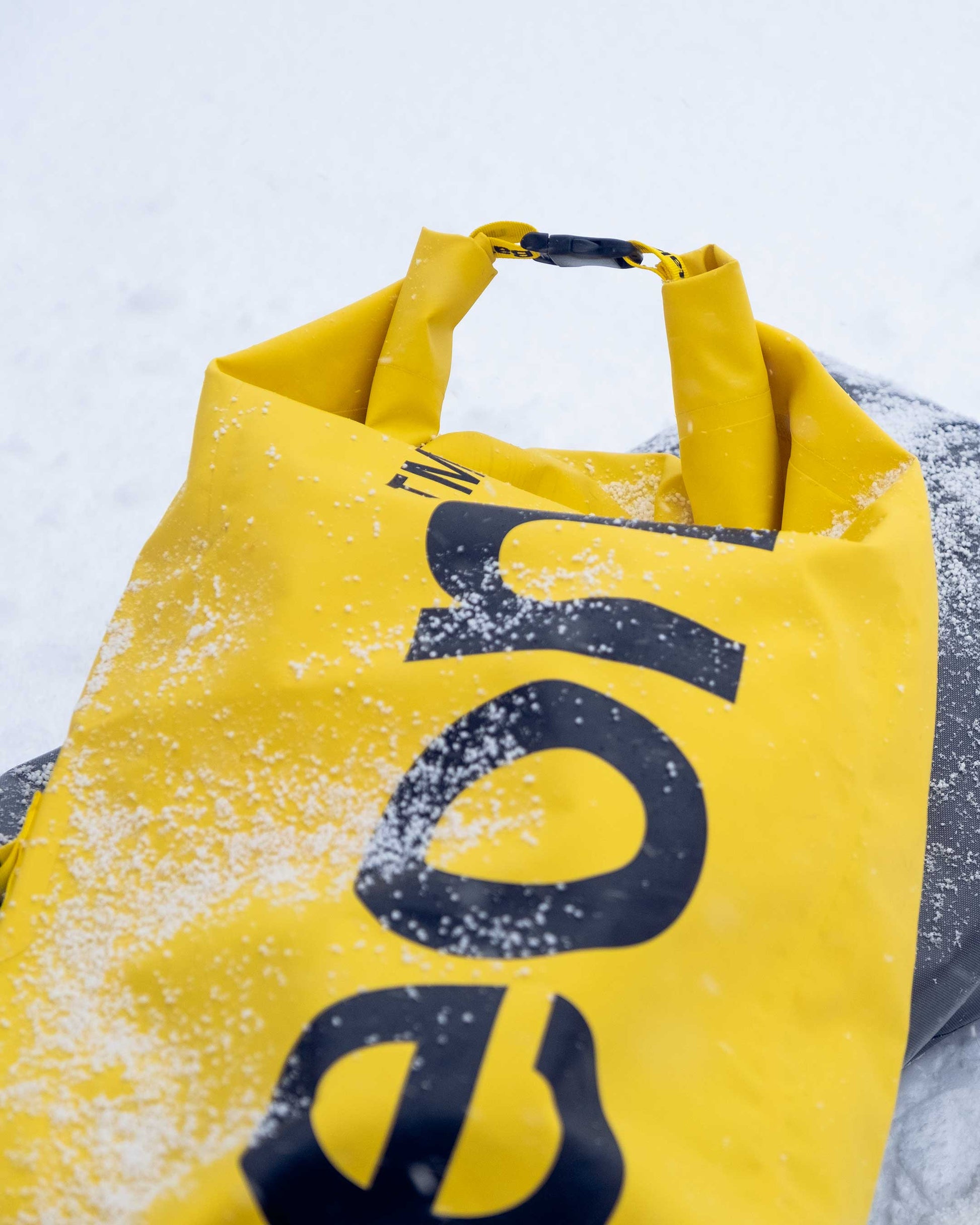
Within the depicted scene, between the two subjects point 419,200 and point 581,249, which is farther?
point 419,200

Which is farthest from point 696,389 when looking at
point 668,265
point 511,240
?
point 511,240

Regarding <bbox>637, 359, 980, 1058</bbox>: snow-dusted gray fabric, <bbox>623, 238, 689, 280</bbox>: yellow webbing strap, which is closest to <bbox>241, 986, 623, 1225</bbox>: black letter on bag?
<bbox>637, 359, 980, 1058</bbox>: snow-dusted gray fabric

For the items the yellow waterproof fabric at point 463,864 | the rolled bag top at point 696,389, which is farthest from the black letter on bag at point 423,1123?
the rolled bag top at point 696,389

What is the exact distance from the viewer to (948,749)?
0.81 metres

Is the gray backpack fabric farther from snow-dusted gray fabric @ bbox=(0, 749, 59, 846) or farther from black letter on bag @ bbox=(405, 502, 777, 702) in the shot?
black letter on bag @ bbox=(405, 502, 777, 702)

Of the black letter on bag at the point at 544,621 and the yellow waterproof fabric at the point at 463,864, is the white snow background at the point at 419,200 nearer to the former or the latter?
the yellow waterproof fabric at the point at 463,864

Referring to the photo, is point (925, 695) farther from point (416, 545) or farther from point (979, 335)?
point (979, 335)

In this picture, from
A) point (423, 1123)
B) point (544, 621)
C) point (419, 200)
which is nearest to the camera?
point (423, 1123)

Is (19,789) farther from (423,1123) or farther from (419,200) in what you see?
(419,200)

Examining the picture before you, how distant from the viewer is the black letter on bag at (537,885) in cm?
Answer: 56

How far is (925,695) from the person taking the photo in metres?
0.69

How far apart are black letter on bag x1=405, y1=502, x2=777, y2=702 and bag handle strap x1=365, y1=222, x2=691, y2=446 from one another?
0.21 meters

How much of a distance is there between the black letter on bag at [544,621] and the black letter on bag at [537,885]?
37mm

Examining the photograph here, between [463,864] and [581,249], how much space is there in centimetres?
57
